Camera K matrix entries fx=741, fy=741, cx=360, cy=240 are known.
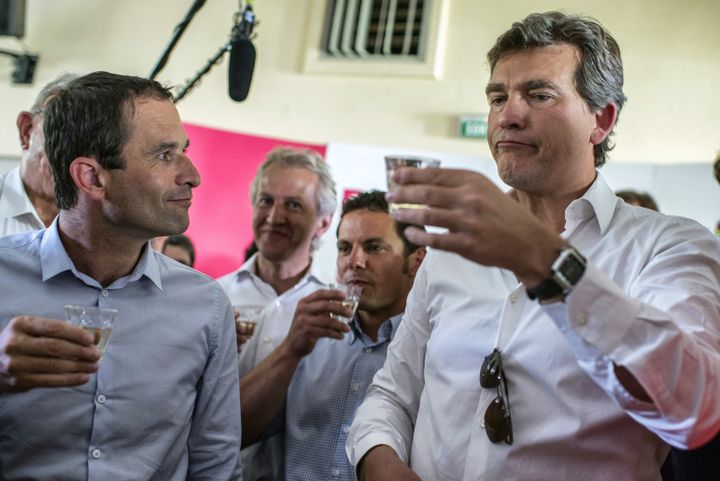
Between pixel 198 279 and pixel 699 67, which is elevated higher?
pixel 699 67

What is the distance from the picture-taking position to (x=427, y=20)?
18.0 ft

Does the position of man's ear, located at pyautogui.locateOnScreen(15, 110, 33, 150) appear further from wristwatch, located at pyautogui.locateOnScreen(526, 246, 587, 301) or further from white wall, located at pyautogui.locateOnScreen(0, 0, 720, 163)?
white wall, located at pyautogui.locateOnScreen(0, 0, 720, 163)

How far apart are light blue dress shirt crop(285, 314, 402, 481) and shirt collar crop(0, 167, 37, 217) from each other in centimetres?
116

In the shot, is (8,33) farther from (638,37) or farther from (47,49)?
(638,37)

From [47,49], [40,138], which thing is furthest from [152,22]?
[40,138]

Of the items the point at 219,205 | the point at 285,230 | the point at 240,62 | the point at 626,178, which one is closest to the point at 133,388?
the point at 285,230

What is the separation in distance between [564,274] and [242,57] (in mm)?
2141

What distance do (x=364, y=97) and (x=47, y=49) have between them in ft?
8.73

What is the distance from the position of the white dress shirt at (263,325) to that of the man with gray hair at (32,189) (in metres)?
0.77

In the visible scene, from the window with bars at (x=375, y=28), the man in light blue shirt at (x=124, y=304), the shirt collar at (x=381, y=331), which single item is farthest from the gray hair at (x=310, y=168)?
the window with bars at (x=375, y=28)

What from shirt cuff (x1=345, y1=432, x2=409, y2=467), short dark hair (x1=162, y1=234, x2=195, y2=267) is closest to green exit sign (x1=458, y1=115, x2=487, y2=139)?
short dark hair (x1=162, y1=234, x2=195, y2=267)

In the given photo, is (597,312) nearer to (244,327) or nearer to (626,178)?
(244,327)

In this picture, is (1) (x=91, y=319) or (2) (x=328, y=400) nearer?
(1) (x=91, y=319)

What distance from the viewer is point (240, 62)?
9.68ft
